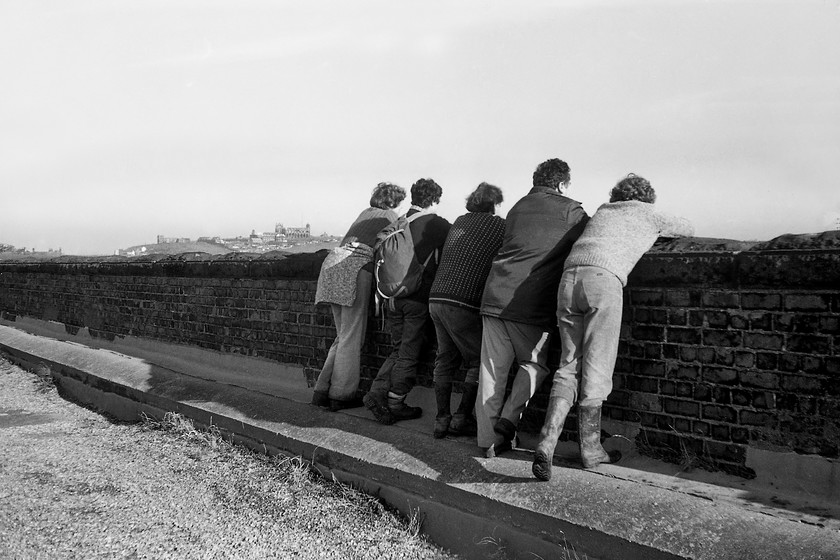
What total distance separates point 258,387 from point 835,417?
457cm

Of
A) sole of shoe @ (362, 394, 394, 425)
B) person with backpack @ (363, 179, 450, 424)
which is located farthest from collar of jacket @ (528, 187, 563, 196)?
sole of shoe @ (362, 394, 394, 425)

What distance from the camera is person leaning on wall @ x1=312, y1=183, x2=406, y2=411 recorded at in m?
5.08

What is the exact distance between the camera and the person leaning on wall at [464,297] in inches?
164

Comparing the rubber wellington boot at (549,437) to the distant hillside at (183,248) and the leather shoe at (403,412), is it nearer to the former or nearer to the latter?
the leather shoe at (403,412)

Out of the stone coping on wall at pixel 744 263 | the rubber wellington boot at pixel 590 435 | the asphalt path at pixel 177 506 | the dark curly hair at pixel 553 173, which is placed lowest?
the asphalt path at pixel 177 506

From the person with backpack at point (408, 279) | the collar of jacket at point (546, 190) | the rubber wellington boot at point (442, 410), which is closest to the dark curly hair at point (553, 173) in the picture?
the collar of jacket at point (546, 190)

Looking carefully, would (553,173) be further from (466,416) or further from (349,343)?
(349,343)

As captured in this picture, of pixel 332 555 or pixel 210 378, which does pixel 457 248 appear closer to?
pixel 332 555

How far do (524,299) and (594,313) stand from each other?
0.47 metres

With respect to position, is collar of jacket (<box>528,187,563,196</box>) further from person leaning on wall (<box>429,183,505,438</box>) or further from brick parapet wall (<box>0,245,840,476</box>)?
brick parapet wall (<box>0,245,840,476</box>)

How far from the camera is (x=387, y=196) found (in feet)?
17.1

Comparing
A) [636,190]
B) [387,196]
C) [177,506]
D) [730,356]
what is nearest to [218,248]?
[387,196]

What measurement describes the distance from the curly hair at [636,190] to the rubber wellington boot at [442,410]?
5.19 feet

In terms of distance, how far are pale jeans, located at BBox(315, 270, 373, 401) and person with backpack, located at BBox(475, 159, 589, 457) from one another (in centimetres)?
144
